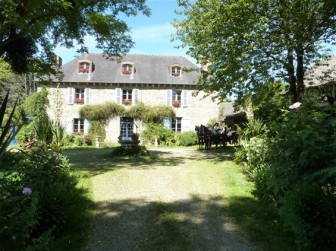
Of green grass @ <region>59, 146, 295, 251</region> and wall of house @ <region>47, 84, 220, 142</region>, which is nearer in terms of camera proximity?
green grass @ <region>59, 146, 295, 251</region>

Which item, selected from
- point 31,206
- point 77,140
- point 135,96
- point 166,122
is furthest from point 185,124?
point 31,206

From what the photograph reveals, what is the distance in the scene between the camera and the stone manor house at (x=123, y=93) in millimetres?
22172

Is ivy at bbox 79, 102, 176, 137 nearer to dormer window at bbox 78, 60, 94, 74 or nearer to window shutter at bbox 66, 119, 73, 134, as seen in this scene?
window shutter at bbox 66, 119, 73, 134

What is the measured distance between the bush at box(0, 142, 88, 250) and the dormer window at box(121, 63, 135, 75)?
18.0 meters

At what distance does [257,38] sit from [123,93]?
591 inches

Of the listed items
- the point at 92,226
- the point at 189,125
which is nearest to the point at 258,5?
the point at 92,226

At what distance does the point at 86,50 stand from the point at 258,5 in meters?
5.85

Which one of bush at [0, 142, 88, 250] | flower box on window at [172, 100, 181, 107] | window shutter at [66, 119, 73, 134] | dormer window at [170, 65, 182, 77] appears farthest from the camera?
dormer window at [170, 65, 182, 77]

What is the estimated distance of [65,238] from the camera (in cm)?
379

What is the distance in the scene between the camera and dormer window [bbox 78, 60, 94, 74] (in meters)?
22.5

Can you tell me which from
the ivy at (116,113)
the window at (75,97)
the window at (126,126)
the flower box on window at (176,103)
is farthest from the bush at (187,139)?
the window at (75,97)

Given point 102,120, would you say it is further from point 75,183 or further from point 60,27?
point 75,183

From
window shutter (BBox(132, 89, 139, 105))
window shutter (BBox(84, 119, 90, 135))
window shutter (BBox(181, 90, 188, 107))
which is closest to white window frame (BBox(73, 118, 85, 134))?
window shutter (BBox(84, 119, 90, 135))

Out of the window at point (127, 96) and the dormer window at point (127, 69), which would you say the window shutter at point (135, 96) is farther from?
the dormer window at point (127, 69)
